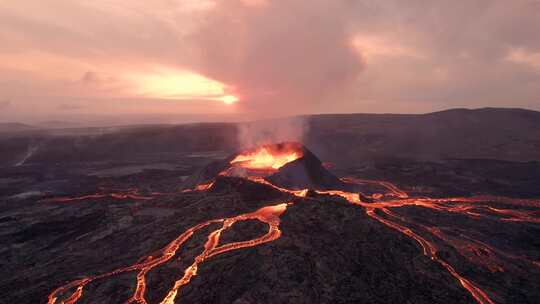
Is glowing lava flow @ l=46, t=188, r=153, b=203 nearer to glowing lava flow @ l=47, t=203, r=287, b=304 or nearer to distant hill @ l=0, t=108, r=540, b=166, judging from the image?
glowing lava flow @ l=47, t=203, r=287, b=304

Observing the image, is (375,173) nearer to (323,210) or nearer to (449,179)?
(449,179)

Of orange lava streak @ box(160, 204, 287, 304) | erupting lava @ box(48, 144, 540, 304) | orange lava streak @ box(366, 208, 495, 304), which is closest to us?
orange lava streak @ box(160, 204, 287, 304)

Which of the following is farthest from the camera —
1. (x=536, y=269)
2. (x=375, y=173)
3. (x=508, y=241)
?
(x=375, y=173)

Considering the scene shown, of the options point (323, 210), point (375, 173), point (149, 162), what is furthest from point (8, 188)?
point (375, 173)

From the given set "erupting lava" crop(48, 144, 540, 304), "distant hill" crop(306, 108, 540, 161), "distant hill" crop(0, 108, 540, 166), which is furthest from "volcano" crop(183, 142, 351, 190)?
"distant hill" crop(306, 108, 540, 161)

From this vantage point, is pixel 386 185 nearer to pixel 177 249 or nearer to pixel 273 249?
pixel 273 249

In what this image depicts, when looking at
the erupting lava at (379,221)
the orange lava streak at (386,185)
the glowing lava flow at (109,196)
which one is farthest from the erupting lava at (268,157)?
the orange lava streak at (386,185)

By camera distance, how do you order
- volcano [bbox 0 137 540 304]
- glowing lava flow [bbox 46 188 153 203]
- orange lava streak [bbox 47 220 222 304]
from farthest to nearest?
1. glowing lava flow [bbox 46 188 153 203]
2. orange lava streak [bbox 47 220 222 304]
3. volcano [bbox 0 137 540 304]

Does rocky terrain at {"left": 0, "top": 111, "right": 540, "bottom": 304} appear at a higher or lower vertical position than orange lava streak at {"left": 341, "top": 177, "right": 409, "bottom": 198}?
higher

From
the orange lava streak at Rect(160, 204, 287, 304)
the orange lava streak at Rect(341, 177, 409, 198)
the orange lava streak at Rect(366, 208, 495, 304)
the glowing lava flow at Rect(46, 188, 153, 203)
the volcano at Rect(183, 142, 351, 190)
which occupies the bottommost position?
the orange lava streak at Rect(341, 177, 409, 198)
